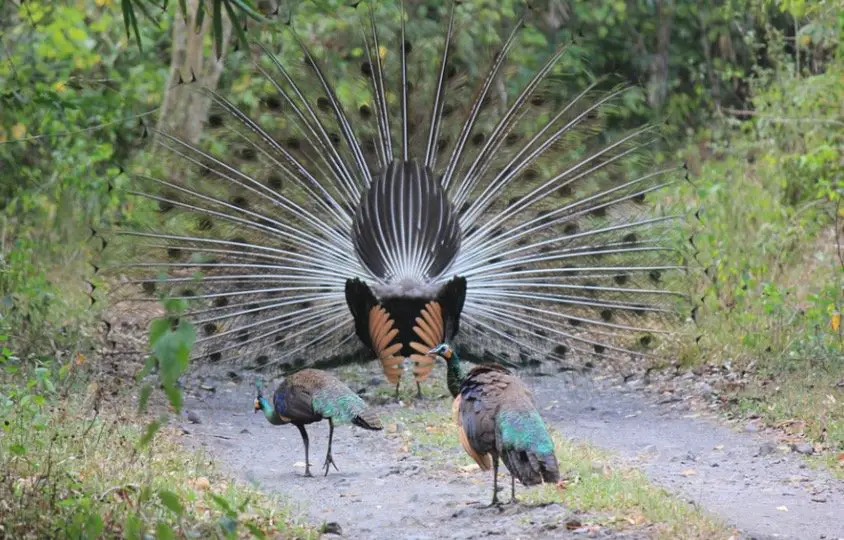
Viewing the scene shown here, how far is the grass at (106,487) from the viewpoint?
471cm

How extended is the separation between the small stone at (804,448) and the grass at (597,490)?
3.77ft

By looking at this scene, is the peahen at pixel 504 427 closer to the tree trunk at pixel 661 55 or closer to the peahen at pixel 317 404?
the peahen at pixel 317 404

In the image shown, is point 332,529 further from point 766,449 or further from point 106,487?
point 766,449

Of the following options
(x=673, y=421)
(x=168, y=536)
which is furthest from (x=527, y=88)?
(x=168, y=536)

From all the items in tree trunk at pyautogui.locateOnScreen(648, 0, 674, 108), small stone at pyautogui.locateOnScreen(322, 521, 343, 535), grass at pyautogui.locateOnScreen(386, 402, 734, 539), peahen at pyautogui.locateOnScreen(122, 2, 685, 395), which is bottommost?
small stone at pyautogui.locateOnScreen(322, 521, 343, 535)

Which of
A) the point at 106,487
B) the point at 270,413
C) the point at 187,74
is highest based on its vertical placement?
the point at 187,74

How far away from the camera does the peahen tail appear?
562 cm

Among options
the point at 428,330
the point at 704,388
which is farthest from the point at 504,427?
the point at 704,388

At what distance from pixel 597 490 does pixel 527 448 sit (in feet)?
2.40

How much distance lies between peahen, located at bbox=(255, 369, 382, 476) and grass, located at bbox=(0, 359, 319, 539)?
0.51m

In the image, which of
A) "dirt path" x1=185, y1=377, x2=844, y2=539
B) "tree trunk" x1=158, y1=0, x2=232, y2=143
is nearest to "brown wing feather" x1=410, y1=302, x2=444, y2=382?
"dirt path" x1=185, y1=377, x2=844, y2=539

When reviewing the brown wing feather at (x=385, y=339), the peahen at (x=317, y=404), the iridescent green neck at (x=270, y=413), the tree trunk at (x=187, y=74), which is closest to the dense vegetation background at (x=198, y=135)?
the tree trunk at (x=187, y=74)

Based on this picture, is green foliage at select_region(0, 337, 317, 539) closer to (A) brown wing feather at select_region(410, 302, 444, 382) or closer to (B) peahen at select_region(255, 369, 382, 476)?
(B) peahen at select_region(255, 369, 382, 476)

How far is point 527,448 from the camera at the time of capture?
567cm
